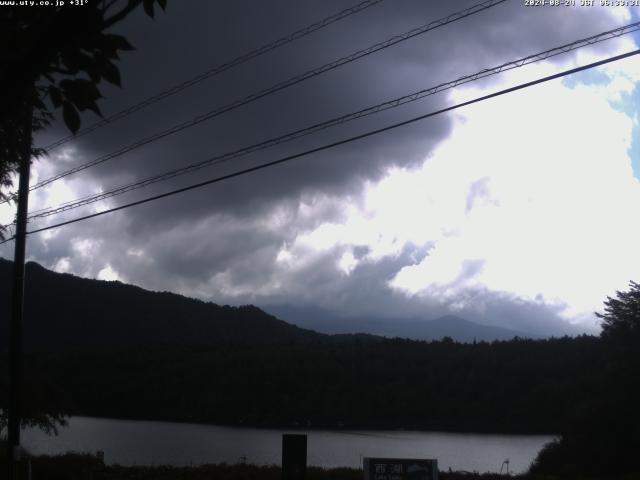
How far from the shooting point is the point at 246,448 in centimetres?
4828

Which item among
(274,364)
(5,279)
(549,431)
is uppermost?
(5,279)

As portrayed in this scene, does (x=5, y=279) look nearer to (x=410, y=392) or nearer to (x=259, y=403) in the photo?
(x=259, y=403)

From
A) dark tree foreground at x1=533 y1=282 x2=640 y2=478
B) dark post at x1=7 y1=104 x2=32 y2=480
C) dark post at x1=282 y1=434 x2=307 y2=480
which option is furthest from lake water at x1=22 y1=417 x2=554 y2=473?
dark post at x1=282 y1=434 x2=307 y2=480

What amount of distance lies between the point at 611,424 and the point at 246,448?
22072mm

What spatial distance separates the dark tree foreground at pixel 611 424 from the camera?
3694cm

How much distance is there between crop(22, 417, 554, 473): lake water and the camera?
39.3 m

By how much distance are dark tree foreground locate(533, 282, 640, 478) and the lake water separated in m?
3.67

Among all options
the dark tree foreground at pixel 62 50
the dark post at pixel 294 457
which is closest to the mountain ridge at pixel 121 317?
the dark post at pixel 294 457

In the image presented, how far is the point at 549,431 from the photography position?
73562 millimetres

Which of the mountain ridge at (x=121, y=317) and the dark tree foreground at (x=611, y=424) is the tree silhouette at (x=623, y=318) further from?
the mountain ridge at (x=121, y=317)

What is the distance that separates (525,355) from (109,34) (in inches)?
3299

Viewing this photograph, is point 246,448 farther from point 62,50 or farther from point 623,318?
point 62,50

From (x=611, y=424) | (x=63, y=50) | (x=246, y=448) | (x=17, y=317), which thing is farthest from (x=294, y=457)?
(x=246, y=448)

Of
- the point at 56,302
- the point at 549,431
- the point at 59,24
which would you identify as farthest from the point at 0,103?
the point at 56,302
